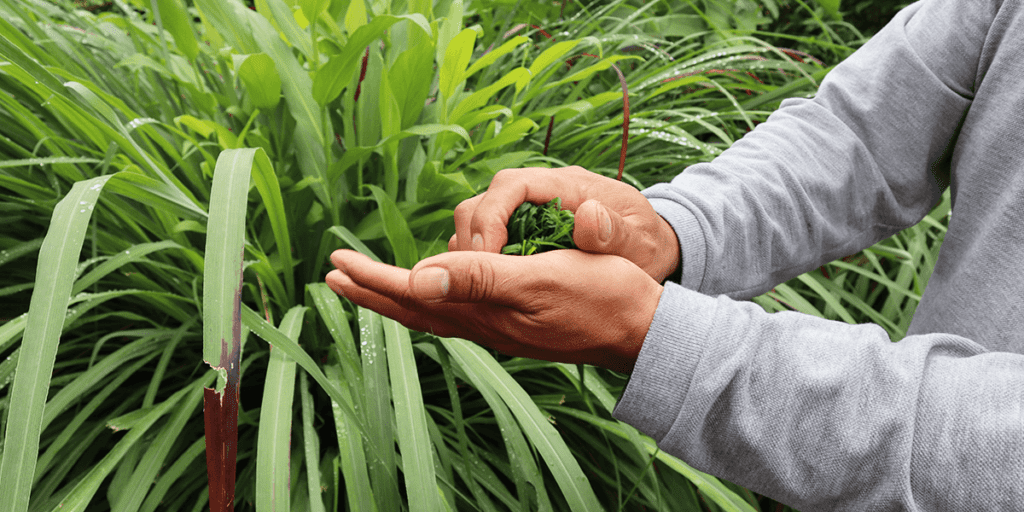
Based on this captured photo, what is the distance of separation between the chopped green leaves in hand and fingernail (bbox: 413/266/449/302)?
153 mm

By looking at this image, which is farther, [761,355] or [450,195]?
[450,195]

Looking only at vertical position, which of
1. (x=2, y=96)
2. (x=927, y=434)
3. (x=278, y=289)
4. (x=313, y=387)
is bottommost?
(x=313, y=387)

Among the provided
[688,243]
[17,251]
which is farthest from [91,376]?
[688,243]

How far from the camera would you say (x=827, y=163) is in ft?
2.24

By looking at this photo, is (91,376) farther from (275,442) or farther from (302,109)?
(302,109)

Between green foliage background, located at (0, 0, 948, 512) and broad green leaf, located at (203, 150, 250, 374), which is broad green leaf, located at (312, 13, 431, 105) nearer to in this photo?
green foliage background, located at (0, 0, 948, 512)

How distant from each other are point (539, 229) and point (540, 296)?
139 millimetres

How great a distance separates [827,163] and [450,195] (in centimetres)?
50

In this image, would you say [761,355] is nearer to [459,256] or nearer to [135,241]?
[459,256]

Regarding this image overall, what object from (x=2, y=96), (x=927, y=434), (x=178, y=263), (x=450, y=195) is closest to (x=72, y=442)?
(x=178, y=263)

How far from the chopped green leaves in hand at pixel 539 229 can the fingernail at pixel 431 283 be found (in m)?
0.15

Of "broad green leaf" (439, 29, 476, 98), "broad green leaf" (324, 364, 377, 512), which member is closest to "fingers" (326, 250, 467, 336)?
"broad green leaf" (324, 364, 377, 512)

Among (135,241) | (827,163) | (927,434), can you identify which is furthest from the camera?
(135,241)

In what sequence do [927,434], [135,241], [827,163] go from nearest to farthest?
[927,434] < [827,163] < [135,241]
